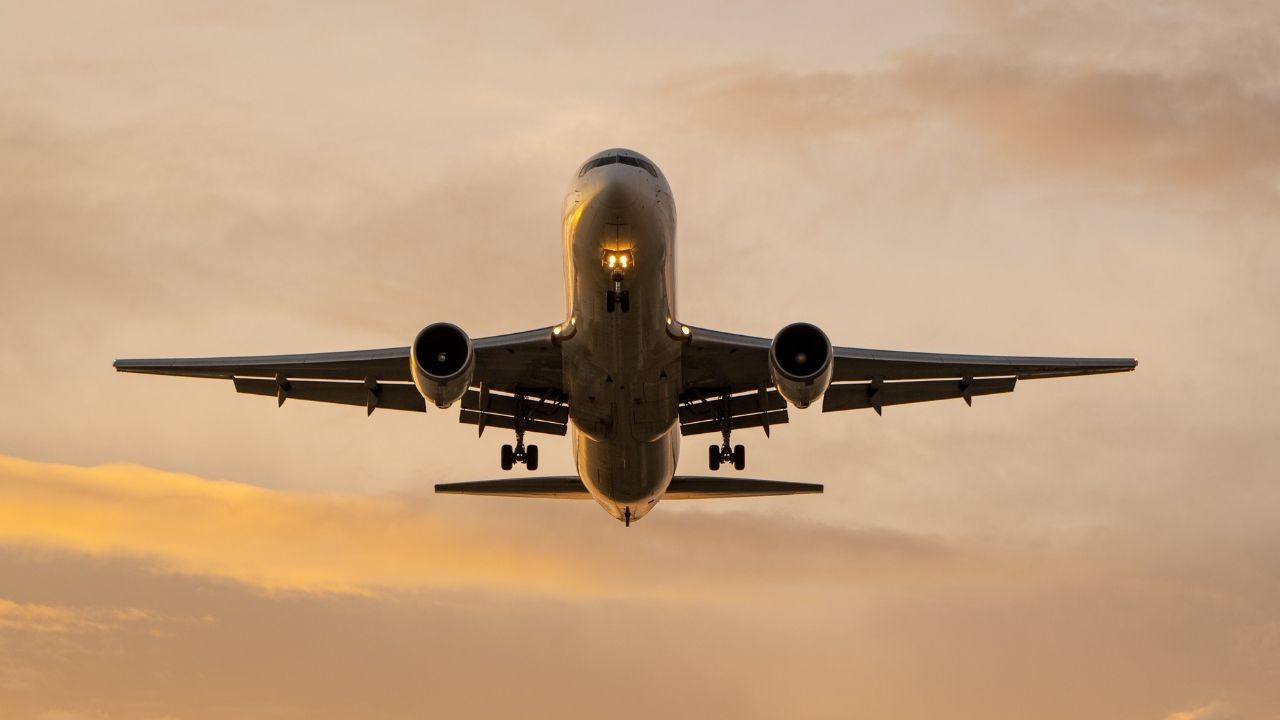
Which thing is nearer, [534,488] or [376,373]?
[376,373]

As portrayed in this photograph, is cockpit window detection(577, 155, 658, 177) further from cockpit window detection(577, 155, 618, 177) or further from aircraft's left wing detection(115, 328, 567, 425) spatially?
aircraft's left wing detection(115, 328, 567, 425)

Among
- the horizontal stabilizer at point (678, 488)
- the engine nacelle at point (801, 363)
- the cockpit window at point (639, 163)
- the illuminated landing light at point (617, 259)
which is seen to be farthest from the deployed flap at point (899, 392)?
the illuminated landing light at point (617, 259)

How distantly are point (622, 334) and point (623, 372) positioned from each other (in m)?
1.14

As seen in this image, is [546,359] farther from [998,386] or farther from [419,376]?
[998,386]

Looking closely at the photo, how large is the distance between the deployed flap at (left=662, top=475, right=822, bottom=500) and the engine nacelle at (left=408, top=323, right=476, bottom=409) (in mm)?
9459

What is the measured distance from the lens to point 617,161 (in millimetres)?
27891

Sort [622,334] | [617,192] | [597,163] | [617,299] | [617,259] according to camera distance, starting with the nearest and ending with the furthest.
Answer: [617,192], [617,259], [617,299], [597,163], [622,334]

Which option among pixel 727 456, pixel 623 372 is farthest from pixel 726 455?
pixel 623 372

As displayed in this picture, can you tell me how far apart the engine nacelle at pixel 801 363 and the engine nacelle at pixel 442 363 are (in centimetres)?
553

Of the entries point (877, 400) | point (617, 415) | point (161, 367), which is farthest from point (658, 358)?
point (161, 367)

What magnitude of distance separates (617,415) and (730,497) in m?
7.20

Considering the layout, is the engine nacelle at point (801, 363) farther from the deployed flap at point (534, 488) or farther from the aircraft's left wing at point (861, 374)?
the deployed flap at point (534, 488)

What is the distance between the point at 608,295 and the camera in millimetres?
27875

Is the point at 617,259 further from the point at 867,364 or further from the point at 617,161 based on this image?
the point at 867,364
